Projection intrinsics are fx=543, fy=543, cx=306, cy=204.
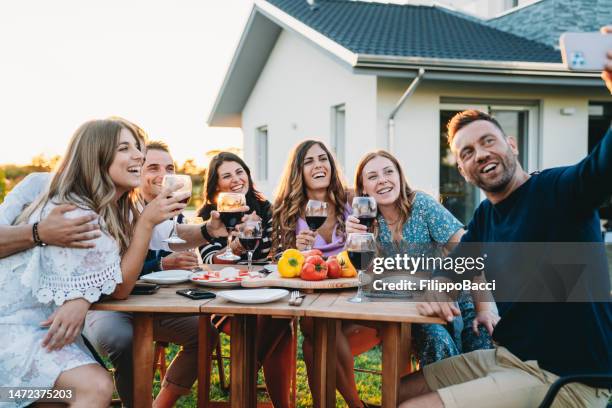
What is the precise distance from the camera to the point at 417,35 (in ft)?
32.5

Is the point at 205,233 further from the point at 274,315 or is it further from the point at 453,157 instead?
the point at 453,157

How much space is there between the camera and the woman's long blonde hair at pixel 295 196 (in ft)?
12.7

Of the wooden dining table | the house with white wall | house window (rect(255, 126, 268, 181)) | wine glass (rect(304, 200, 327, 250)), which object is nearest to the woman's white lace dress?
the wooden dining table

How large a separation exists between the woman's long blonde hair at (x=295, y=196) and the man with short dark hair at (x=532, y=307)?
159cm

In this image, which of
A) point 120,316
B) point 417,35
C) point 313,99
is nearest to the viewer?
point 120,316

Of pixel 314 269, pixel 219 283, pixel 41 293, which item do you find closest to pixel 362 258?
pixel 314 269

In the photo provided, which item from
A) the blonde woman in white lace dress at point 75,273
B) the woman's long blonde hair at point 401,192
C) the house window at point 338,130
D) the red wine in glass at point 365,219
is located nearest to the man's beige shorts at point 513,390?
the red wine in glass at point 365,219

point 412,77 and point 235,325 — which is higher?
point 412,77

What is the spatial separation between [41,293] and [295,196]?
209 cm

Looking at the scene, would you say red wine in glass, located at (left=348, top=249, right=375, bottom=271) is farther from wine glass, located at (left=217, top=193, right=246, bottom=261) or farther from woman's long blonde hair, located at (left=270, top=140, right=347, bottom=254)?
woman's long blonde hair, located at (left=270, top=140, right=347, bottom=254)

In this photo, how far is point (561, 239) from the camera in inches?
81.5

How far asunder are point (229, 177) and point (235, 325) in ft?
6.66

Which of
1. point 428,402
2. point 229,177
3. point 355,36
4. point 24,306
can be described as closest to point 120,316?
point 24,306

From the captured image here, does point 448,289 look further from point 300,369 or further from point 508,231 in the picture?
point 300,369
